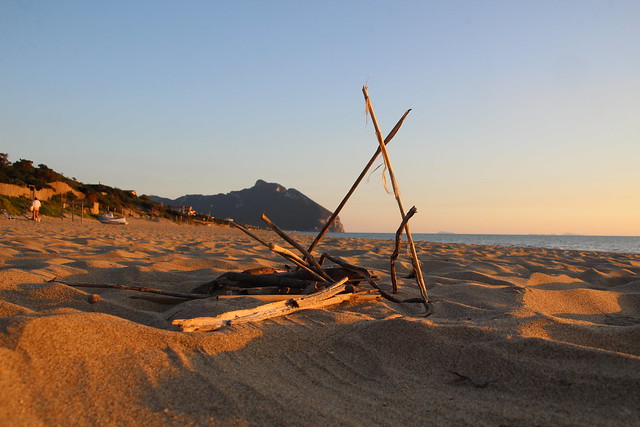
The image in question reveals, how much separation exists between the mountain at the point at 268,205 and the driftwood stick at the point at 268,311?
8821 cm

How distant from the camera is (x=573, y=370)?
160 centimetres

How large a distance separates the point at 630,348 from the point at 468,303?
1.34 meters

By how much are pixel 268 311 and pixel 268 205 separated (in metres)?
103

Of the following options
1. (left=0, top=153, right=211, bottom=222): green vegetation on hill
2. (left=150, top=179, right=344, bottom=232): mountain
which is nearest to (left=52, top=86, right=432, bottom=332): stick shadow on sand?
(left=0, top=153, right=211, bottom=222): green vegetation on hill

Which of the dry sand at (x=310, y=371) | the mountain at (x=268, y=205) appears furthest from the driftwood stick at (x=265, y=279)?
the mountain at (x=268, y=205)

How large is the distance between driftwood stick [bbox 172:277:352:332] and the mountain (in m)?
88.2

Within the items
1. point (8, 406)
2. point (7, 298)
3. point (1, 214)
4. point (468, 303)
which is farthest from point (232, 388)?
point (1, 214)

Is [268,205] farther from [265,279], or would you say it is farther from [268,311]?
[268,311]

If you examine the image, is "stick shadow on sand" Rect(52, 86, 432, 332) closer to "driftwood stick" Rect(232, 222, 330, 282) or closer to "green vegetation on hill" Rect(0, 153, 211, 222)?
"driftwood stick" Rect(232, 222, 330, 282)

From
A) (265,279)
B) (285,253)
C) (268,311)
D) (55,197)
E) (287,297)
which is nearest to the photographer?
(268,311)

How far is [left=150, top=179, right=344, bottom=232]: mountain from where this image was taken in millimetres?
98688

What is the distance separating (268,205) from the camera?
104625mm

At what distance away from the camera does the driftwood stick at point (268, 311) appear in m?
1.92

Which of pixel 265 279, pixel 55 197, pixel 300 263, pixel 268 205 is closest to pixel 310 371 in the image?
pixel 300 263
